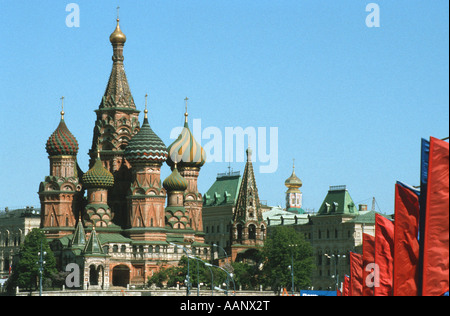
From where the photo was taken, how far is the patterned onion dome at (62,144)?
414 feet

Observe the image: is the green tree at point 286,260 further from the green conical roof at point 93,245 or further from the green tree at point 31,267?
the green tree at point 31,267

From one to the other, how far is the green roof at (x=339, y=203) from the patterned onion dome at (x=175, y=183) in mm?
24424

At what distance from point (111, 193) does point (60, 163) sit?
315 inches

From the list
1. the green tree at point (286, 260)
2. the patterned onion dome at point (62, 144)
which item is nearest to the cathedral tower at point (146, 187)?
the patterned onion dome at point (62, 144)

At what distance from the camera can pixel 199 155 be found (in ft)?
458

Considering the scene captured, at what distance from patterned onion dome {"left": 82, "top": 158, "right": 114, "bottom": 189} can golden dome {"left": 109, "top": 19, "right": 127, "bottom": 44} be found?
17.1 m

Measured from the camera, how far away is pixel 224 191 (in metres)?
164

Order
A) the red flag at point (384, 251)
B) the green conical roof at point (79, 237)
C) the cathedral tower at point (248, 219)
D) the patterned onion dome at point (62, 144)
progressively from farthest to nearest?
1. the cathedral tower at point (248, 219)
2. the patterned onion dome at point (62, 144)
3. the green conical roof at point (79, 237)
4. the red flag at point (384, 251)

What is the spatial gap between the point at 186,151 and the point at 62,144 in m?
19.3

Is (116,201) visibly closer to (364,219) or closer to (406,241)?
(364,219)
